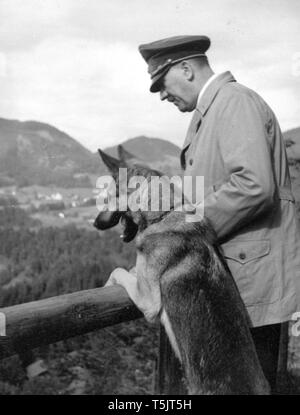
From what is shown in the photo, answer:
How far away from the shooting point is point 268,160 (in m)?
2.79

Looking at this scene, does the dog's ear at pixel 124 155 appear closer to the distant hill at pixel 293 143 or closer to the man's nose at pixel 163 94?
the man's nose at pixel 163 94

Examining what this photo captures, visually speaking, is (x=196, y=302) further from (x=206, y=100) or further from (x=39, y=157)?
(x=39, y=157)

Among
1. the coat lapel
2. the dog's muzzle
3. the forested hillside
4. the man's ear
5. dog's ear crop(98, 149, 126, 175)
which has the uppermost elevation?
the man's ear

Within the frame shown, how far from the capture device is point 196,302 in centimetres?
307

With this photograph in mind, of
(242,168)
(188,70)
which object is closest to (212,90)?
(188,70)

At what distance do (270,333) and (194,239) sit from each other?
0.75m

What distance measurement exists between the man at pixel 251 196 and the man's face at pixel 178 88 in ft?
0.56

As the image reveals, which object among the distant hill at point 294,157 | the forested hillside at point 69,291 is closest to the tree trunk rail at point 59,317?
the distant hill at point 294,157

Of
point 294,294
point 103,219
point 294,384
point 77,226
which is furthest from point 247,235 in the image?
point 77,226

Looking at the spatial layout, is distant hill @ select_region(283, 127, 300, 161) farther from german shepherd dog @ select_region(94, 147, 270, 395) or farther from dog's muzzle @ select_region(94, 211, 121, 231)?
german shepherd dog @ select_region(94, 147, 270, 395)

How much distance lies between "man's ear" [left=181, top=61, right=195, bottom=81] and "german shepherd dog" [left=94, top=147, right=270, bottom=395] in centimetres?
90

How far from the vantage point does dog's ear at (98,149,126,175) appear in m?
3.80
